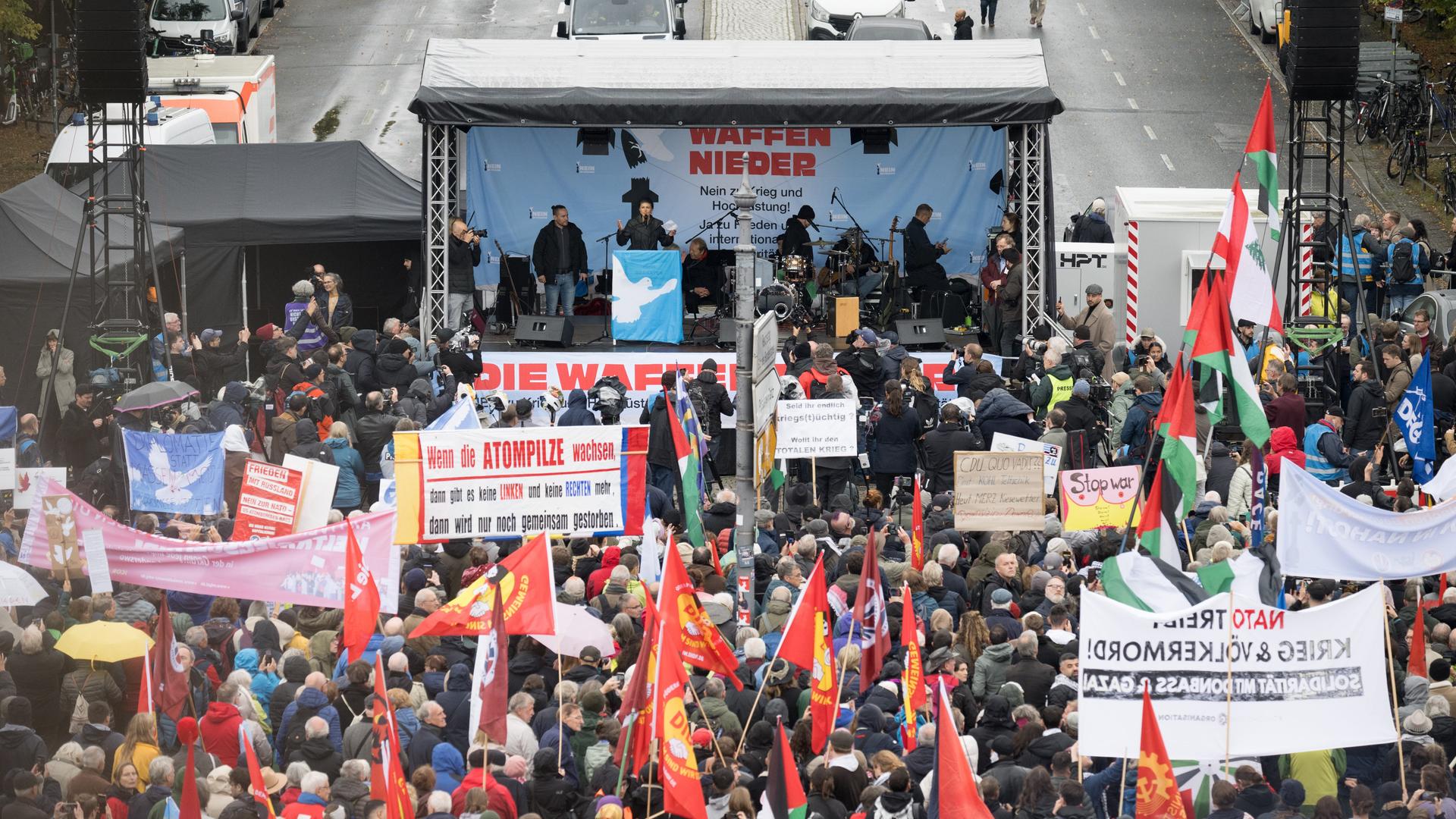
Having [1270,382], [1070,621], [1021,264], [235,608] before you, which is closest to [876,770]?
[1070,621]

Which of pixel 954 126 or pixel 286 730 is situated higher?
pixel 954 126

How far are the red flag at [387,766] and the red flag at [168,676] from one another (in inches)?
83.5

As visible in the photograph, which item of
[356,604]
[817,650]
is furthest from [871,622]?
[356,604]

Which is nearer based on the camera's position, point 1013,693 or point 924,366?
point 1013,693

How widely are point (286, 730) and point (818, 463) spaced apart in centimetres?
759

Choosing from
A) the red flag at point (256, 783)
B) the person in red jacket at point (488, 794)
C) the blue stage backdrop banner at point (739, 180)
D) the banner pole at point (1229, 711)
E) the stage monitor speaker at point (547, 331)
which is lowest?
the person in red jacket at point (488, 794)

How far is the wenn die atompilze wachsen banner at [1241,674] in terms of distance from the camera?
1150 centimetres

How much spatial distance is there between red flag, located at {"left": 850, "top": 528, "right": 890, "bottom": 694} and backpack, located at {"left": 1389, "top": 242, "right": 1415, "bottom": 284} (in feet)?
40.4

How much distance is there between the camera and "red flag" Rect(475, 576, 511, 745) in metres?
11.8

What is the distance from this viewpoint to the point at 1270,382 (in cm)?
2030

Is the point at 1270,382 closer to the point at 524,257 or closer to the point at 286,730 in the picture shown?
the point at 524,257

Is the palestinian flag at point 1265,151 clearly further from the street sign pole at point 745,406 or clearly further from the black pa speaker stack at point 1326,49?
the street sign pole at point 745,406

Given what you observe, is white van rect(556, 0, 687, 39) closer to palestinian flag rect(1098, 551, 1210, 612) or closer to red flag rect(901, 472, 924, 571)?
red flag rect(901, 472, 924, 571)

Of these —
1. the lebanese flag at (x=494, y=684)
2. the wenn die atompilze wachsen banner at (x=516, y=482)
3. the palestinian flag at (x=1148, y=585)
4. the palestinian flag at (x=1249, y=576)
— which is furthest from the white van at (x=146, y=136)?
the palestinian flag at (x=1249, y=576)
